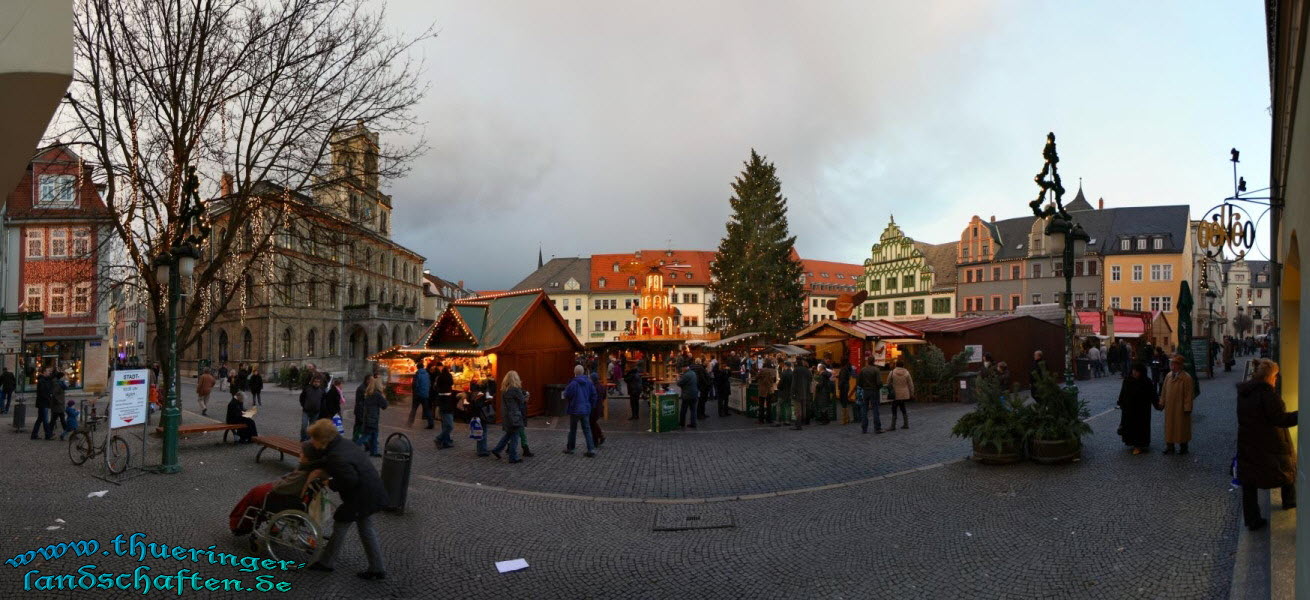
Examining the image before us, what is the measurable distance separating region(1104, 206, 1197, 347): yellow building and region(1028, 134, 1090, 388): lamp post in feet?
179

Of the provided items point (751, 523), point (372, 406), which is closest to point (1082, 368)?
point (751, 523)

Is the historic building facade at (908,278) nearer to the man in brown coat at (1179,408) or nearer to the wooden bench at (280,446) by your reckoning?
the man in brown coat at (1179,408)

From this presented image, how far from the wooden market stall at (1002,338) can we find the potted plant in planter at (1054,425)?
507 inches

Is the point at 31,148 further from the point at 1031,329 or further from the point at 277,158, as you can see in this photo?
the point at 1031,329

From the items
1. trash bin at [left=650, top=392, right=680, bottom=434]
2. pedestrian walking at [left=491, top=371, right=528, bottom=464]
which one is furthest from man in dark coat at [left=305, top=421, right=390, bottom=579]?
trash bin at [left=650, top=392, right=680, bottom=434]

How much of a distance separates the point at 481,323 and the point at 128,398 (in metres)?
10.5

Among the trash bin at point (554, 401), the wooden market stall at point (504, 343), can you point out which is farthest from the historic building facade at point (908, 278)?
the trash bin at point (554, 401)

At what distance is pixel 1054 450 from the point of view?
32.3 feet

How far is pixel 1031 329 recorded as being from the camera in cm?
2409

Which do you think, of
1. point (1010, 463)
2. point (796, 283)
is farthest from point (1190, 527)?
point (796, 283)

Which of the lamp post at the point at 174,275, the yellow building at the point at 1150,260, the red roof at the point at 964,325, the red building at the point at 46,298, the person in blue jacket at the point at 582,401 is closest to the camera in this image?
the lamp post at the point at 174,275

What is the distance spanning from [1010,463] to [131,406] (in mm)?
13854

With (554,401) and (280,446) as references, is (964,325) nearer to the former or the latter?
(554,401)

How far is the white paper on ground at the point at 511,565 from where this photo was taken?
670cm
